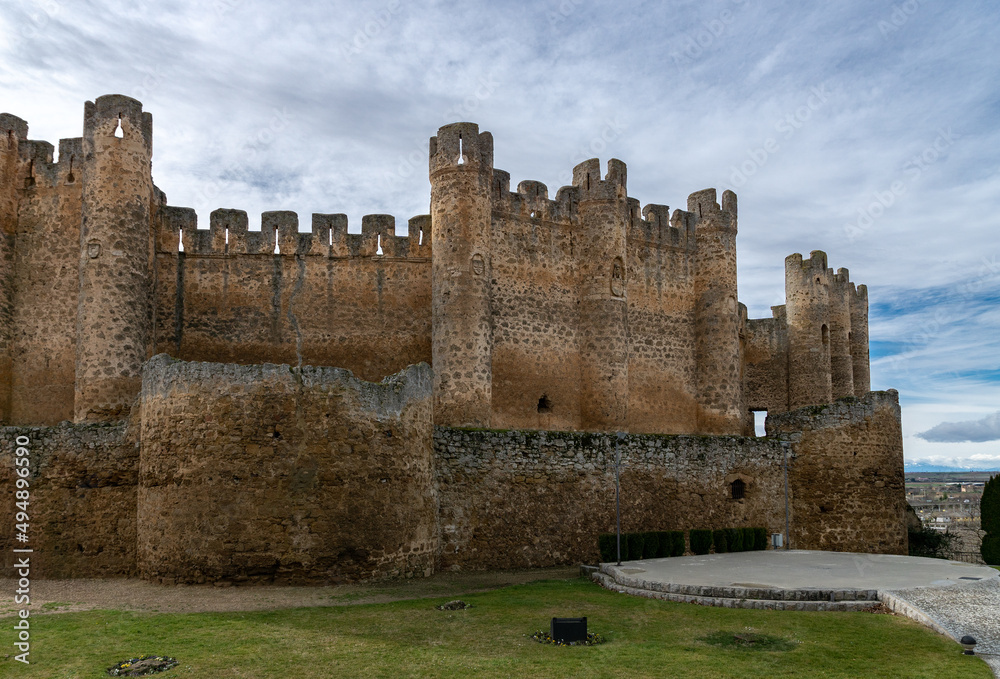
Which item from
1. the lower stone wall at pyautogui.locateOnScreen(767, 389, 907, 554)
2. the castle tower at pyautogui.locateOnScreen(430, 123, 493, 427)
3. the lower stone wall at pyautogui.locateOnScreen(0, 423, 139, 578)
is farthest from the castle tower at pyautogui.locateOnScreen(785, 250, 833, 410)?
the lower stone wall at pyautogui.locateOnScreen(0, 423, 139, 578)

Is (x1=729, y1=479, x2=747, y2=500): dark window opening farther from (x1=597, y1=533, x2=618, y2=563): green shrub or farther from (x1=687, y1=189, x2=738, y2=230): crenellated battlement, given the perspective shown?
(x1=687, y1=189, x2=738, y2=230): crenellated battlement

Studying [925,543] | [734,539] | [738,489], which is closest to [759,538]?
[734,539]

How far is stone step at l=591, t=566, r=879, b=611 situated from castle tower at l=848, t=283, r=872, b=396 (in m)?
21.5

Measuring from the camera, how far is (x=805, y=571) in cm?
1427

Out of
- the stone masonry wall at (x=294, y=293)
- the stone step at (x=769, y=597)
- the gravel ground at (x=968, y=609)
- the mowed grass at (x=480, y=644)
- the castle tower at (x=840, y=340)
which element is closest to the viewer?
the mowed grass at (x=480, y=644)

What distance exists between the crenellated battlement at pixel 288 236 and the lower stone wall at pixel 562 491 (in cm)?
757

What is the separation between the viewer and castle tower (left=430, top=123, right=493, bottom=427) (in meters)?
20.3

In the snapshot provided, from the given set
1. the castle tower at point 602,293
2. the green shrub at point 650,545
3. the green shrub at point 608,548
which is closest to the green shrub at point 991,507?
the castle tower at point 602,293

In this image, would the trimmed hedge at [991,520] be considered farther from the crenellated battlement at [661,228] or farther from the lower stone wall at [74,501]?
the lower stone wall at [74,501]

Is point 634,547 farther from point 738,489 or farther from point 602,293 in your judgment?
point 602,293

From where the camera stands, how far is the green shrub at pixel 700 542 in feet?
57.0

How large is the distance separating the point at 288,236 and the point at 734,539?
13239mm

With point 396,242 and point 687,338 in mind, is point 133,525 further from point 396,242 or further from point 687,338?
point 687,338

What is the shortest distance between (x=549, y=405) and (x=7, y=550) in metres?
12.9
